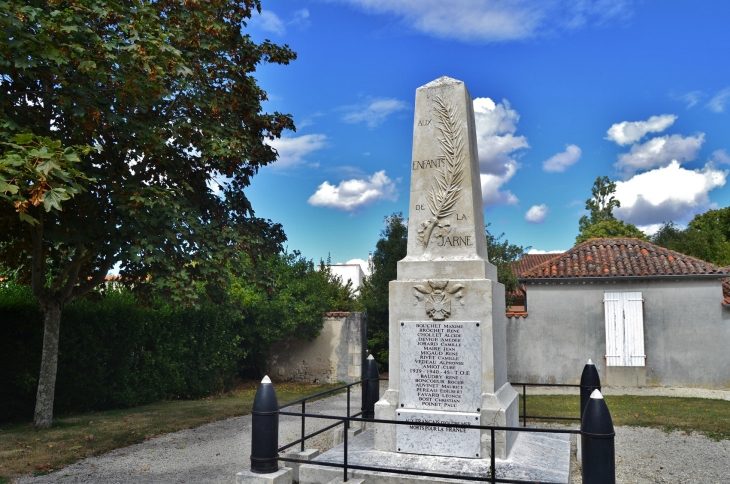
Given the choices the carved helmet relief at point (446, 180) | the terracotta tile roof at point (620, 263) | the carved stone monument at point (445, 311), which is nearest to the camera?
the carved stone monument at point (445, 311)

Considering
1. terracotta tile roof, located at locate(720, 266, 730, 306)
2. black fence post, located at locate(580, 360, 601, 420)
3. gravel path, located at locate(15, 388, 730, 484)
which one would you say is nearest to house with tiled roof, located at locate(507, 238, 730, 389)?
terracotta tile roof, located at locate(720, 266, 730, 306)

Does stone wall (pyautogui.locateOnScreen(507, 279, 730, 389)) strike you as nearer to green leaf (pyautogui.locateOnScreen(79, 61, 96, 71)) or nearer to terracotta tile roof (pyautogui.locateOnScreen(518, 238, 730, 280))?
terracotta tile roof (pyautogui.locateOnScreen(518, 238, 730, 280))

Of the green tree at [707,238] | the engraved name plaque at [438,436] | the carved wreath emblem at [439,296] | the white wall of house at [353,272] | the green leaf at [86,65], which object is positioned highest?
the green tree at [707,238]

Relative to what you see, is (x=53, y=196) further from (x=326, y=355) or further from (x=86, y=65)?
(x=326, y=355)

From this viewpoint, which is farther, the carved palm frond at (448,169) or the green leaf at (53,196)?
the carved palm frond at (448,169)

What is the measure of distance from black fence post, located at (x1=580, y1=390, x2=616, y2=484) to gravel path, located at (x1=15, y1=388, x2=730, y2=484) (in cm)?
282

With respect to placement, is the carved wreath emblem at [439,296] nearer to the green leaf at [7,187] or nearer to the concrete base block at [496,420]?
the concrete base block at [496,420]

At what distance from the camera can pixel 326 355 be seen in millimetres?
18797

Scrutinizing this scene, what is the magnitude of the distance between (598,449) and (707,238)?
35.5m

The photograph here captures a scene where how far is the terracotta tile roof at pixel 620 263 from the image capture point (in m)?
16.8

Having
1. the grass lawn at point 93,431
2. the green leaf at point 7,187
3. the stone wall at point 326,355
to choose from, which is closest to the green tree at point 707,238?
the stone wall at point 326,355

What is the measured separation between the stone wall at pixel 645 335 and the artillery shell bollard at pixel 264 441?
13.2 m

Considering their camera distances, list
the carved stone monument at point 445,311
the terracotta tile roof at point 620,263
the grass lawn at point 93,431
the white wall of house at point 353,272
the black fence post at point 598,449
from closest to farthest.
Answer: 1. the black fence post at point 598,449
2. the carved stone monument at point 445,311
3. the grass lawn at point 93,431
4. the terracotta tile roof at point 620,263
5. the white wall of house at point 353,272

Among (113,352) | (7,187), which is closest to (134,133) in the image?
(7,187)
